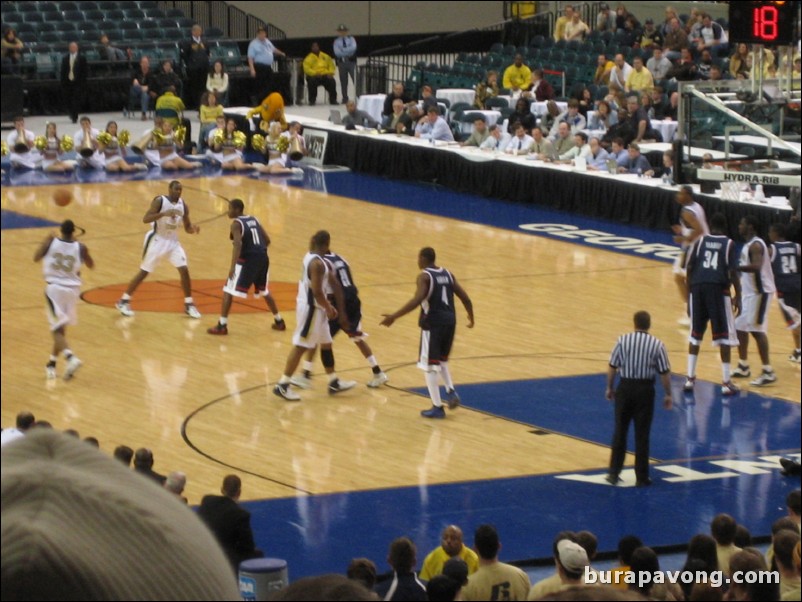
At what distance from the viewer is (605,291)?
1859cm

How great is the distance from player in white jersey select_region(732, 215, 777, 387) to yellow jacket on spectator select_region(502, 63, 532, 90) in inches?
651

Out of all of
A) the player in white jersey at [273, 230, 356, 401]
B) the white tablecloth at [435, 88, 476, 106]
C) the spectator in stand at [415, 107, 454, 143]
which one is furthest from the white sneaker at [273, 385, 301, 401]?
the white tablecloth at [435, 88, 476, 106]

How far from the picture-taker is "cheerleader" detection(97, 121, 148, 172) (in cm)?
2773

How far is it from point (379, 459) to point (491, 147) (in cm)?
1503

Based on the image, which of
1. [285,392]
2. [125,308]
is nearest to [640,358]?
[285,392]

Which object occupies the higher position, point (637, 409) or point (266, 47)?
point (266, 47)

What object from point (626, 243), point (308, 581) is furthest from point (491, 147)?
point (308, 581)

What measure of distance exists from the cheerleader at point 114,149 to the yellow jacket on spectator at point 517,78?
756cm

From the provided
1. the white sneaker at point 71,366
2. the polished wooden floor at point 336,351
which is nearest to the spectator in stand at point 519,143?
the polished wooden floor at point 336,351

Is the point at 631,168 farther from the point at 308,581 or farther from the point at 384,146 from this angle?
the point at 308,581

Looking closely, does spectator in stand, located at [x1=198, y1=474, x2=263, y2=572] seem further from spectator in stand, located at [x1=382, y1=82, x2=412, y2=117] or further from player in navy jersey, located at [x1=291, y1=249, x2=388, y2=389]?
spectator in stand, located at [x1=382, y1=82, x2=412, y2=117]

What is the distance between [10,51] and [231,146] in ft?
22.8

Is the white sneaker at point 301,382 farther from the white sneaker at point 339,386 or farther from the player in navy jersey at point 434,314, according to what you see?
the player in navy jersey at point 434,314

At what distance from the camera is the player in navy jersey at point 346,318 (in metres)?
13.4
